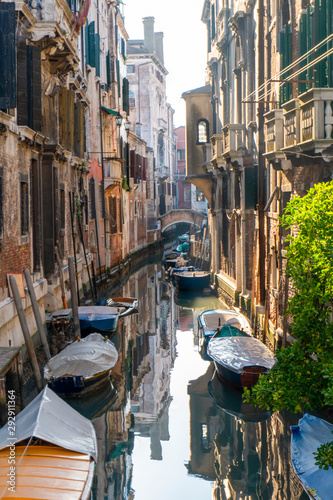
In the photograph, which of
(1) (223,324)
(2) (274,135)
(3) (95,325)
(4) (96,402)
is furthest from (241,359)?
(3) (95,325)

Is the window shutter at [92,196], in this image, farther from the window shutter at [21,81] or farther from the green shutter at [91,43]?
the window shutter at [21,81]

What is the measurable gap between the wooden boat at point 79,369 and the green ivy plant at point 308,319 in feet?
18.5

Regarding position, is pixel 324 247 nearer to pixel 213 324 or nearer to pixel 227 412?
pixel 227 412

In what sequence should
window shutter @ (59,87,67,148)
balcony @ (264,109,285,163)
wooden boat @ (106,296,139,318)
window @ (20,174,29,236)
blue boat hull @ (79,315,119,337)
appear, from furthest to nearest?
1. wooden boat @ (106,296,139,318)
2. window shutter @ (59,87,67,148)
3. blue boat hull @ (79,315,119,337)
4. window @ (20,174,29,236)
5. balcony @ (264,109,285,163)

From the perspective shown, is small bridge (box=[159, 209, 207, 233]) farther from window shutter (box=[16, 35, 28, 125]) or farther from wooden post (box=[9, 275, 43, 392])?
wooden post (box=[9, 275, 43, 392])

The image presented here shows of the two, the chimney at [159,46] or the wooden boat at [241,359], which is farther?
the chimney at [159,46]

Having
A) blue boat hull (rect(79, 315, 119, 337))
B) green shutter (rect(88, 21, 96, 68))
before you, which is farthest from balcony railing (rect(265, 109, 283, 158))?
green shutter (rect(88, 21, 96, 68))

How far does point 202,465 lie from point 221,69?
15.3m

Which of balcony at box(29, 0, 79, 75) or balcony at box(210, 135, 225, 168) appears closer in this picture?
balcony at box(29, 0, 79, 75)

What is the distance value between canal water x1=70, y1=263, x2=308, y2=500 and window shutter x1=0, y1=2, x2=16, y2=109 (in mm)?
5158

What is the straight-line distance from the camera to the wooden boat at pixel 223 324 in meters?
14.0

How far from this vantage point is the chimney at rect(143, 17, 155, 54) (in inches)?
2028

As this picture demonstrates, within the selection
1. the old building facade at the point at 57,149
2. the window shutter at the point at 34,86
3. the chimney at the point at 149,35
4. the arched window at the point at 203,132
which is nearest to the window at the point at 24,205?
the old building facade at the point at 57,149

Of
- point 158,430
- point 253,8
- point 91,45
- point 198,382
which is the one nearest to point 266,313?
point 198,382
